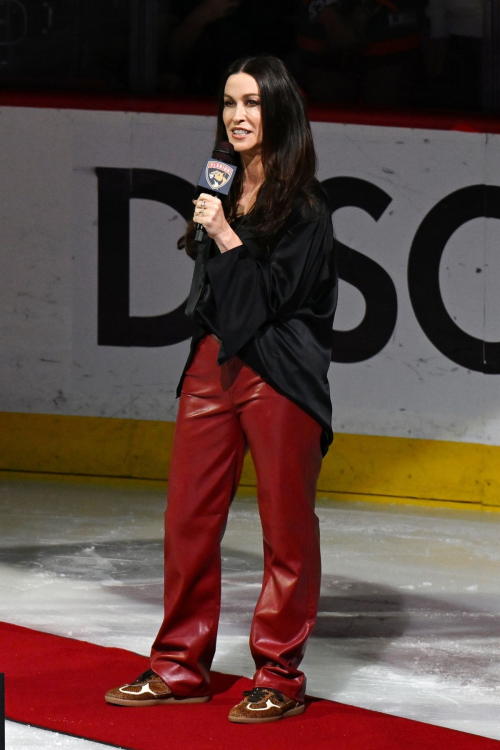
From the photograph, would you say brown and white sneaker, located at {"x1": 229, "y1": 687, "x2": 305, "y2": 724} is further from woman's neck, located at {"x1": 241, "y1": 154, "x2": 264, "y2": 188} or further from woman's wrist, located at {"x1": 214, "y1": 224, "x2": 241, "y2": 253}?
woman's neck, located at {"x1": 241, "y1": 154, "x2": 264, "y2": 188}

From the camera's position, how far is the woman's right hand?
249 inches

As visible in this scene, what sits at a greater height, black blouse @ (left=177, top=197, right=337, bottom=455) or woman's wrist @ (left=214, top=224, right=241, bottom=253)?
woman's wrist @ (left=214, top=224, right=241, bottom=253)

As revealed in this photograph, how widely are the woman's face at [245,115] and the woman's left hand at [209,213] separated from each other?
0.22m

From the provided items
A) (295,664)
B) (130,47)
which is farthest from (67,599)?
(130,47)

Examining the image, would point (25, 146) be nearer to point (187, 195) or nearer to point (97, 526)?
point (187, 195)

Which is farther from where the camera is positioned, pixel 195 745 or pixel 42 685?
pixel 42 685

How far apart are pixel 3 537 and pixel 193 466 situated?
2.36 m

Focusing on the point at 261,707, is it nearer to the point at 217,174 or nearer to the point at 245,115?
the point at 217,174

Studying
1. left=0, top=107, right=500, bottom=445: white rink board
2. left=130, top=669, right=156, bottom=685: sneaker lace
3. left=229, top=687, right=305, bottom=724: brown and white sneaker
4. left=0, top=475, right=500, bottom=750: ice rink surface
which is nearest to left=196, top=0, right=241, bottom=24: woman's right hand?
left=0, top=107, right=500, bottom=445: white rink board

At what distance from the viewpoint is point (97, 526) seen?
550 cm

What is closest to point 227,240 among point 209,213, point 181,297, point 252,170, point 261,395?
point 209,213

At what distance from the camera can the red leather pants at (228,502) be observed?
3066 millimetres

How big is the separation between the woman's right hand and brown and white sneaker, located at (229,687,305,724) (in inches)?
160

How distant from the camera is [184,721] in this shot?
10.2 ft
